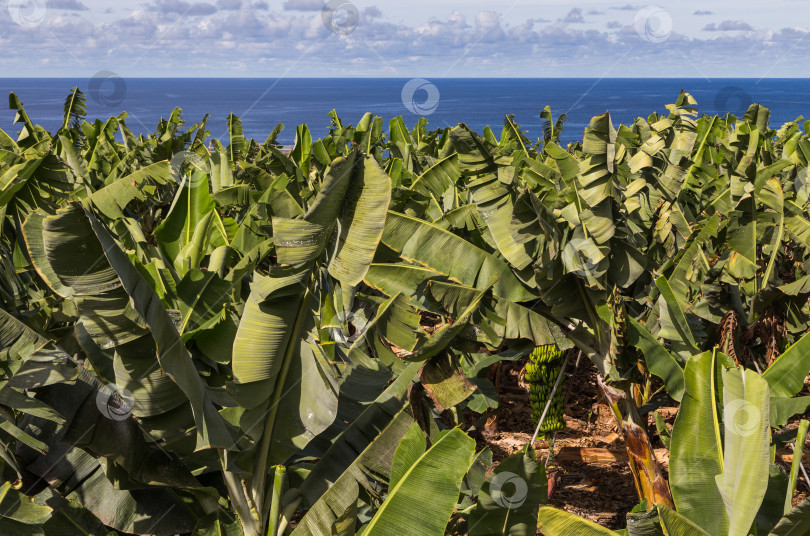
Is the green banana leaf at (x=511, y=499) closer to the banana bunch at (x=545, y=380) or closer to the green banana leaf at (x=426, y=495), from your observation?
the green banana leaf at (x=426, y=495)

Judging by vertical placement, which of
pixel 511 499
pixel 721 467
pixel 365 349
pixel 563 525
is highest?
pixel 365 349

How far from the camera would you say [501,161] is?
5895 millimetres

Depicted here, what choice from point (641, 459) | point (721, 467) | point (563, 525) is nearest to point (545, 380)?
point (641, 459)

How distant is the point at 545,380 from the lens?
7.24m

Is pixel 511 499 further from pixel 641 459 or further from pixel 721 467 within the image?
pixel 641 459

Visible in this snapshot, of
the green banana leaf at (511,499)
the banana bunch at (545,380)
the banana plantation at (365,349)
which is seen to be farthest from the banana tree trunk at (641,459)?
the green banana leaf at (511,499)

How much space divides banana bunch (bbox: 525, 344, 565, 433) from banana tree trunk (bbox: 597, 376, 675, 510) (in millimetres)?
1022

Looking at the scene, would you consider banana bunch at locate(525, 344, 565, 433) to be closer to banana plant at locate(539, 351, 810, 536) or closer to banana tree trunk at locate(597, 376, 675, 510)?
banana tree trunk at locate(597, 376, 675, 510)

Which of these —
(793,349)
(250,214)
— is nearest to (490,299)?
(793,349)

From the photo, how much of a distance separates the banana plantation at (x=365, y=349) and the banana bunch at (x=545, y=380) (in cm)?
9

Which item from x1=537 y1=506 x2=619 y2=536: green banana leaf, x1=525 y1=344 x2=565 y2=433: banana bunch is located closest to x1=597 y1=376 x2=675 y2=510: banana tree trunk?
x1=525 y1=344 x2=565 y2=433: banana bunch

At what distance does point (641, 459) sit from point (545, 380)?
1454mm

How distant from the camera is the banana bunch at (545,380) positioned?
711 cm

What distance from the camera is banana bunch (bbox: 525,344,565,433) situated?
7113 millimetres
